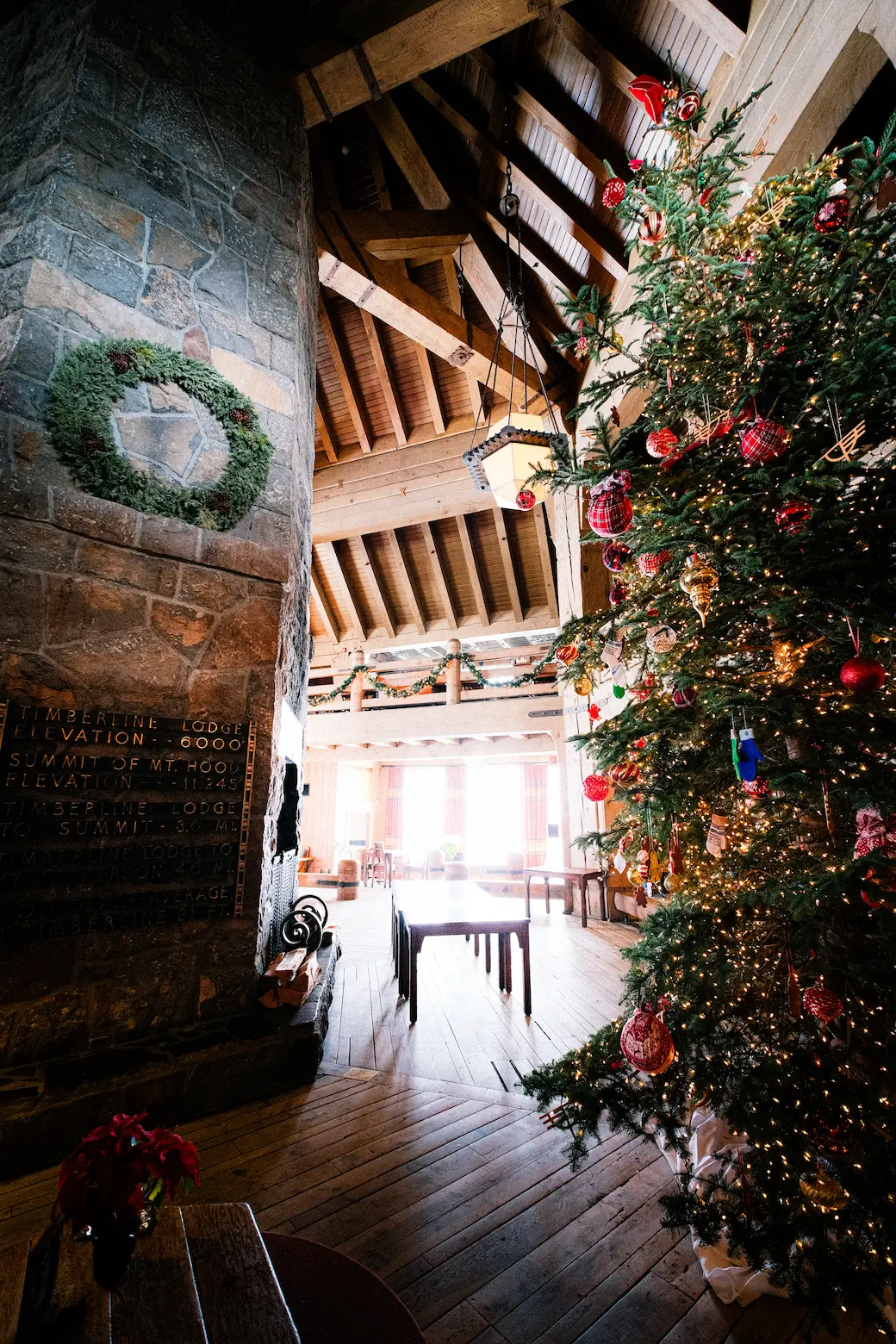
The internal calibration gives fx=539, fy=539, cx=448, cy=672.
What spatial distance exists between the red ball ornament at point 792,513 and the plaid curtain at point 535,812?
14.3 m

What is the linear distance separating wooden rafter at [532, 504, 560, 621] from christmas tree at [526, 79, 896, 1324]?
6.23 m

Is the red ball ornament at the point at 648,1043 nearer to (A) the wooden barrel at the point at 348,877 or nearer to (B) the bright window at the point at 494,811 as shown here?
(A) the wooden barrel at the point at 348,877

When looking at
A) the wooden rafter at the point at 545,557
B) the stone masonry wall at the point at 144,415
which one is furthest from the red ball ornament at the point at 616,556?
the wooden rafter at the point at 545,557

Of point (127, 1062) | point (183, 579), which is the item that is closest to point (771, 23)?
point (183, 579)

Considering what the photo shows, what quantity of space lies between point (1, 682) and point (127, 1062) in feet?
5.51

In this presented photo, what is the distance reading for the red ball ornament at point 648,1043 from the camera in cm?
163

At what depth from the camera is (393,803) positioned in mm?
16359

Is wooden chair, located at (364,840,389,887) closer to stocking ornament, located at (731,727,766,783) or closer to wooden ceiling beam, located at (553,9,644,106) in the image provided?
stocking ornament, located at (731,727,766,783)

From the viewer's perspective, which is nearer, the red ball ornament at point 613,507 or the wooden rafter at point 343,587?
the red ball ornament at point 613,507

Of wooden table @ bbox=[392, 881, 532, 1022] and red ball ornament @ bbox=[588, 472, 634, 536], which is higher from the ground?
red ball ornament @ bbox=[588, 472, 634, 536]

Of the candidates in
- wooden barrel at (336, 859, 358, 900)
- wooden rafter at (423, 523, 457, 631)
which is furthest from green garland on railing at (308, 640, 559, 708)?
wooden barrel at (336, 859, 358, 900)

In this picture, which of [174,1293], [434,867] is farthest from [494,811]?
[174,1293]

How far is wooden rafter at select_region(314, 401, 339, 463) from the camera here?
26.8ft

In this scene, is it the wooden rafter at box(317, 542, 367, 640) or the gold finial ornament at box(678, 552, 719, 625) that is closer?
the gold finial ornament at box(678, 552, 719, 625)
